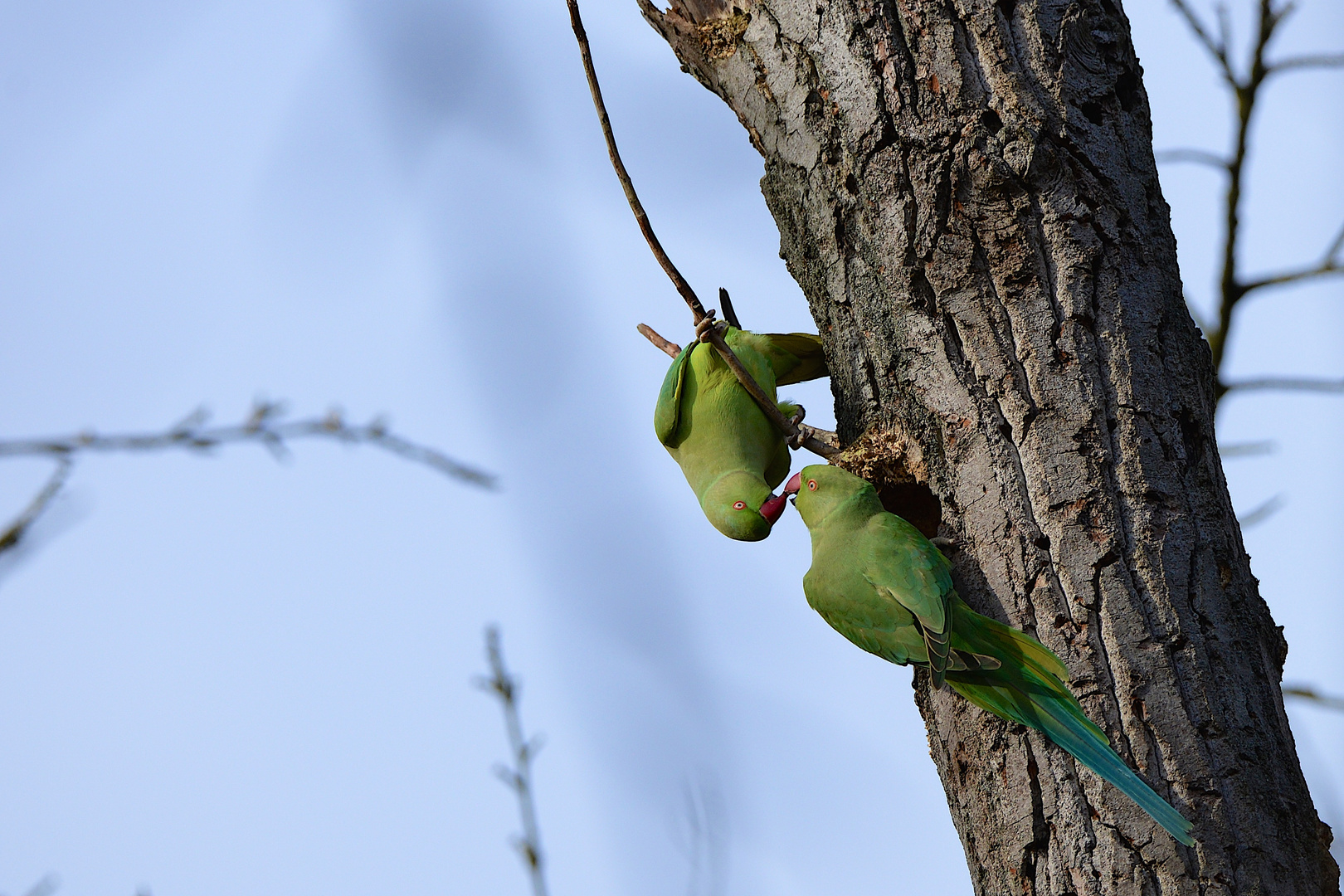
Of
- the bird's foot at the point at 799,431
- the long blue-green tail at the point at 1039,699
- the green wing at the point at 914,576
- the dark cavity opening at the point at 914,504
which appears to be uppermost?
the bird's foot at the point at 799,431

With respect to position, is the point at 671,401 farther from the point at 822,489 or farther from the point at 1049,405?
the point at 1049,405

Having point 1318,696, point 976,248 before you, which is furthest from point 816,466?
point 1318,696

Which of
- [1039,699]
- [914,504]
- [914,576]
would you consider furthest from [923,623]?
[914,504]

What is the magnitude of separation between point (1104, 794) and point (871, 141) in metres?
1.55

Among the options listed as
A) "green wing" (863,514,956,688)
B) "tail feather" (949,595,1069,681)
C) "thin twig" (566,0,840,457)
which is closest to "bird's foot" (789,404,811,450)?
"thin twig" (566,0,840,457)

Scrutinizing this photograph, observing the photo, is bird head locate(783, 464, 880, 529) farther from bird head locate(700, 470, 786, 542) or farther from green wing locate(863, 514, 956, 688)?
bird head locate(700, 470, 786, 542)

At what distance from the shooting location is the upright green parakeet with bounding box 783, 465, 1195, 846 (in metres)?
2.09

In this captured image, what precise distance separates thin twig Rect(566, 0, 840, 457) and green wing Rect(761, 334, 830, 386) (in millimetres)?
209

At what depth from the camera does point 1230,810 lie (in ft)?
6.63

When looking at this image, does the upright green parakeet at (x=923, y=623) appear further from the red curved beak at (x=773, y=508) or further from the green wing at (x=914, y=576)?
the red curved beak at (x=773, y=508)

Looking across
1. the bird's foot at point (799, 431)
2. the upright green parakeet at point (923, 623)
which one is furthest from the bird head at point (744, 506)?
the upright green parakeet at point (923, 623)

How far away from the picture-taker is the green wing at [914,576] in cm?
233

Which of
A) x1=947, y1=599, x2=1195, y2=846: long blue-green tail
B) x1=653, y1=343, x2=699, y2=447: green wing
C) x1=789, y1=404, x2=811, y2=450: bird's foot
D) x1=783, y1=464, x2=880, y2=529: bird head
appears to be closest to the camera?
x1=947, y1=599, x2=1195, y2=846: long blue-green tail

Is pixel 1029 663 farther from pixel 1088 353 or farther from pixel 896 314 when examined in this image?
pixel 896 314
